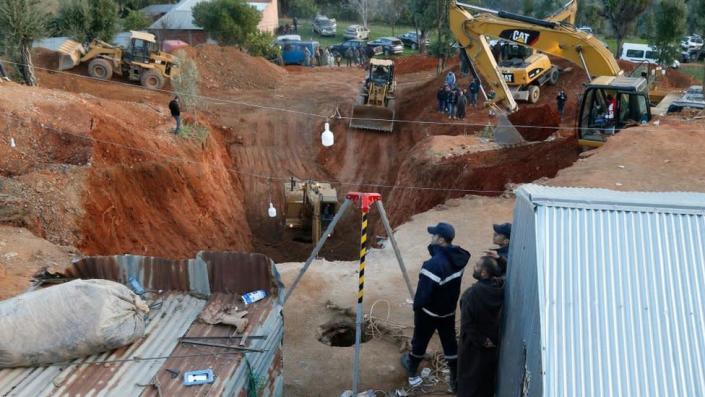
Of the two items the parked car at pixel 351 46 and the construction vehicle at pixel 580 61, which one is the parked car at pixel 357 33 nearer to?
the parked car at pixel 351 46

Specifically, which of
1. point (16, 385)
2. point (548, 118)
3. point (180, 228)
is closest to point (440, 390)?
point (16, 385)

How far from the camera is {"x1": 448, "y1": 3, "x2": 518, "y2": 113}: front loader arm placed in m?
21.4

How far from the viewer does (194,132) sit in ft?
73.0

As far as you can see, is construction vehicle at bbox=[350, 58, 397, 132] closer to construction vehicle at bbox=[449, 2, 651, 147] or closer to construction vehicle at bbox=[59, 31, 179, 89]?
construction vehicle at bbox=[449, 2, 651, 147]

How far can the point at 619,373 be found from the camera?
442 cm

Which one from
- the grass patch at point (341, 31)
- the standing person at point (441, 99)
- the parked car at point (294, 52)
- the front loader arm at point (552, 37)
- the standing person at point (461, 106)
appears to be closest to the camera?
the front loader arm at point (552, 37)

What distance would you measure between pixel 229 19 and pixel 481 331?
35.8 m

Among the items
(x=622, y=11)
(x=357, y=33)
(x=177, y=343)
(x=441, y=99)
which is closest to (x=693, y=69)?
(x=622, y=11)

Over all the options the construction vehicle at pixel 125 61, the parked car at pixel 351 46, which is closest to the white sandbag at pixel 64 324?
the construction vehicle at pixel 125 61

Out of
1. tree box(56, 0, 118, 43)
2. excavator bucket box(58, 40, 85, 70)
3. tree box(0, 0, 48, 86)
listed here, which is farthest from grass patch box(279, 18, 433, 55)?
tree box(0, 0, 48, 86)

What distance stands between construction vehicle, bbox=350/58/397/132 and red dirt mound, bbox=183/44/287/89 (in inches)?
270

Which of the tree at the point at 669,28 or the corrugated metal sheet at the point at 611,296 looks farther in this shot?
the tree at the point at 669,28

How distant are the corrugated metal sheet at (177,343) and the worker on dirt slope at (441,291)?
1.70 m

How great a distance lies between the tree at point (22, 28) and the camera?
910 inches
